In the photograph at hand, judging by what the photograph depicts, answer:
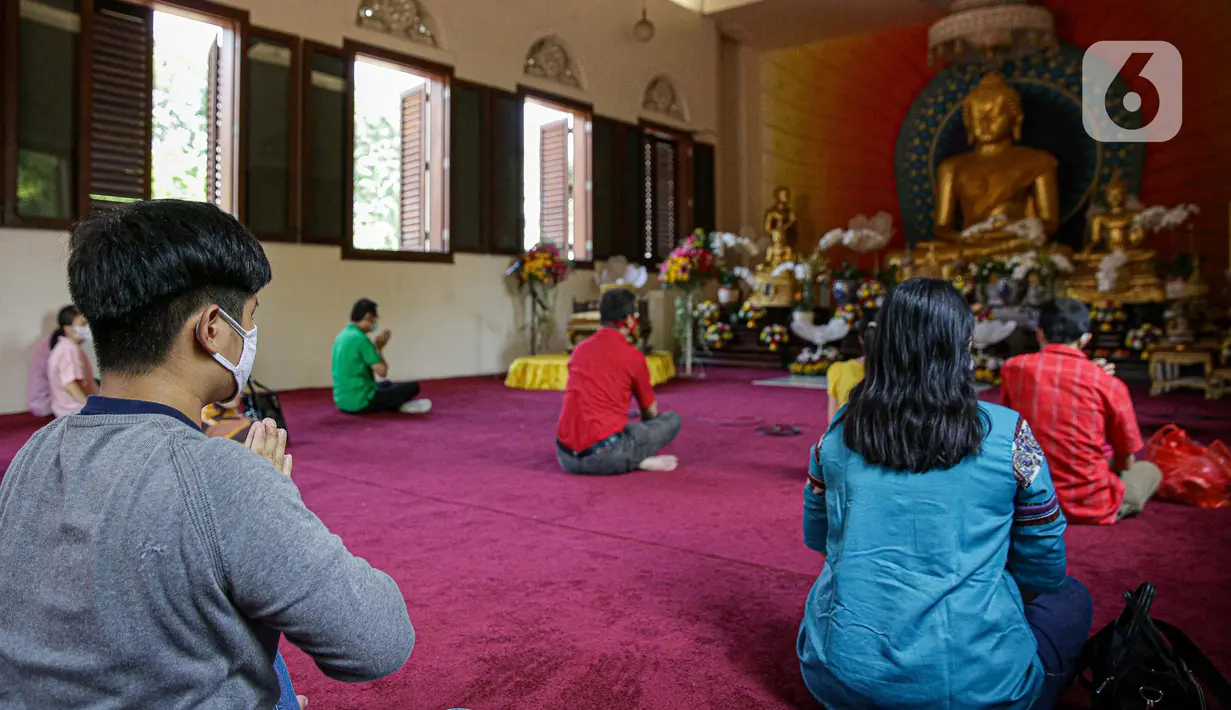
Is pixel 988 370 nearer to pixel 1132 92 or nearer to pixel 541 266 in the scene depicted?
pixel 541 266

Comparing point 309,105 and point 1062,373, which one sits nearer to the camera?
point 1062,373

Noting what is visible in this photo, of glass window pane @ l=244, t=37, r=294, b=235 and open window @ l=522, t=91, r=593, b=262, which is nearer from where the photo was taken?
glass window pane @ l=244, t=37, r=294, b=235

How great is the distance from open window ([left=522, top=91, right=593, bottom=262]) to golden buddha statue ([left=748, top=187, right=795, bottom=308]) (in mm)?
2032

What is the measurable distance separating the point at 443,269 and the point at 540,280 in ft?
3.24

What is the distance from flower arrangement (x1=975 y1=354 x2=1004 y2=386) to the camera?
7.85m

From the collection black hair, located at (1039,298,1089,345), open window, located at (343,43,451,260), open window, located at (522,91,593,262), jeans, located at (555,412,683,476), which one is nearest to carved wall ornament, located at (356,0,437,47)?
open window, located at (343,43,451,260)

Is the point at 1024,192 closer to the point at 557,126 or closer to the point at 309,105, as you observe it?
the point at 557,126

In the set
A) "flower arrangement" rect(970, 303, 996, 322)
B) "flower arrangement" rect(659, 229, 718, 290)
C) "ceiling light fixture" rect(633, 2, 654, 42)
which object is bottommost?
"flower arrangement" rect(970, 303, 996, 322)

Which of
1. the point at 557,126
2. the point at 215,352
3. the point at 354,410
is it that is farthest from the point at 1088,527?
the point at 557,126

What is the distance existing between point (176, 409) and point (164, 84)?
22.3 ft

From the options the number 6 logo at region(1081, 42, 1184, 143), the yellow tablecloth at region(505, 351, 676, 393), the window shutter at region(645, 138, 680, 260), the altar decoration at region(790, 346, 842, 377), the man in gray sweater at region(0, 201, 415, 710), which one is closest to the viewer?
the man in gray sweater at region(0, 201, 415, 710)

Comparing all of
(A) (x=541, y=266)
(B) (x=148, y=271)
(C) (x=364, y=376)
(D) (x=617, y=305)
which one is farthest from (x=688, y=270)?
(B) (x=148, y=271)

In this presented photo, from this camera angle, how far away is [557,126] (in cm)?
980

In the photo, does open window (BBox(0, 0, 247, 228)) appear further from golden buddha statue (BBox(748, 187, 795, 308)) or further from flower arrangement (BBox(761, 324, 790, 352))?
golden buddha statue (BBox(748, 187, 795, 308))
